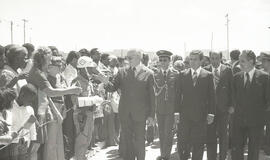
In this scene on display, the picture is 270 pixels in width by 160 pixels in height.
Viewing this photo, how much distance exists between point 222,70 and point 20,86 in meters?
4.27

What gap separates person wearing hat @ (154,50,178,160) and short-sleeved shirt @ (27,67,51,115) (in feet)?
12.4

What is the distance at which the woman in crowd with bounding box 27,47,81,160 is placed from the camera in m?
6.30

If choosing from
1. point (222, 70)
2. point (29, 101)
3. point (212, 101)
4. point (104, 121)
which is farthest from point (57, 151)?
point (104, 121)

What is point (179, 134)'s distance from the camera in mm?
8016

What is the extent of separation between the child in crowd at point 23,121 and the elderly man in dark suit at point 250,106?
3.82m

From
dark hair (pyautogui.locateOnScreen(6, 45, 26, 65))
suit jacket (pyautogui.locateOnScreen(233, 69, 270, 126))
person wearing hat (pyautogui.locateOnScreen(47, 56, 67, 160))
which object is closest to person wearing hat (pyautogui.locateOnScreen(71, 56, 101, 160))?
person wearing hat (pyautogui.locateOnScreen(47, 56, 67, 160))

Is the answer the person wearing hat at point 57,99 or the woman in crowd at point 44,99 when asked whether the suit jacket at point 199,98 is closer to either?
the woman in crowd at point 44,99

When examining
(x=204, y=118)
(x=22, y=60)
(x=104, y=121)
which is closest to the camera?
(x=22, y=60)

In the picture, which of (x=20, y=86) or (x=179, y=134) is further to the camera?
(x=179, y=134)

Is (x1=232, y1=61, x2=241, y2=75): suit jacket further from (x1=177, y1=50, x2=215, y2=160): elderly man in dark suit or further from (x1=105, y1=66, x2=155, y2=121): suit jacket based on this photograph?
(x1=105, y1=66, x2=155, y2=121): suit jacket

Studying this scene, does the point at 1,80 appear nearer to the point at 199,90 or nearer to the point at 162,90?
the point at 199,90

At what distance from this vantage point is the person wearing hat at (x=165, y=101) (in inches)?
369

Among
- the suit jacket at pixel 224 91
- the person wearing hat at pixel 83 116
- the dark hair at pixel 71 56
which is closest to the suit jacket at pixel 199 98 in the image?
the suit jacket at pixel 224 91

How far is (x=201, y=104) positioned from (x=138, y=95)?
123cm
